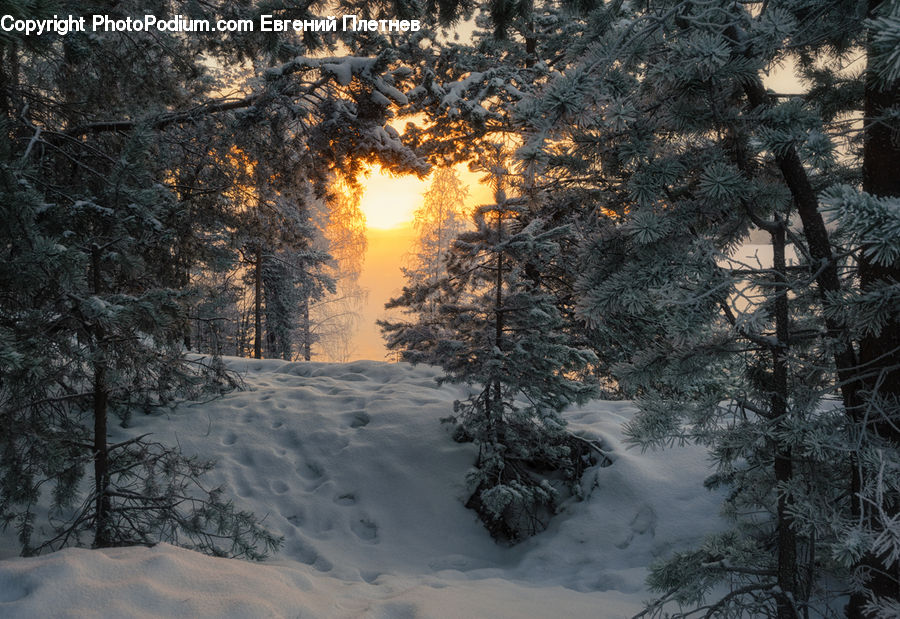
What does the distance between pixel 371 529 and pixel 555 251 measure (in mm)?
4086

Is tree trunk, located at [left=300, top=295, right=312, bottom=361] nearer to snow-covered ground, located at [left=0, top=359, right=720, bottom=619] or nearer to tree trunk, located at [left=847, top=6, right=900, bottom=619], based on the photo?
snow-covered ground, located at [left=0, top=359, right=720, bottom=619]

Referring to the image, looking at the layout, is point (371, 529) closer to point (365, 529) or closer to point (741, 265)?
point (365, 529)

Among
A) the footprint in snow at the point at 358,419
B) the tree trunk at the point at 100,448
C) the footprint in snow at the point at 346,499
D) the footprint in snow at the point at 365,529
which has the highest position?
the tree trunk at the point at 100,448

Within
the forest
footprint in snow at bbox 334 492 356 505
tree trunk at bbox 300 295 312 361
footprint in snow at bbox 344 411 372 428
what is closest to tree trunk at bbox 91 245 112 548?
the forest

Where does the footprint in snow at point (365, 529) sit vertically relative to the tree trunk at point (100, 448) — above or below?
below

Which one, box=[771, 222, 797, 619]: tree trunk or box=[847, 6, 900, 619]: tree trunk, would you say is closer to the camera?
box=[847, 6, 900, 619]: tree trunk

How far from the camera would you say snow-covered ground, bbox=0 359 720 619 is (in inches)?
119

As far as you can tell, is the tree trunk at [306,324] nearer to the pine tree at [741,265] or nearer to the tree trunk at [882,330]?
the pine tree at [741,265]

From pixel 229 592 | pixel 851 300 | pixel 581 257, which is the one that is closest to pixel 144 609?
pixel 229 592

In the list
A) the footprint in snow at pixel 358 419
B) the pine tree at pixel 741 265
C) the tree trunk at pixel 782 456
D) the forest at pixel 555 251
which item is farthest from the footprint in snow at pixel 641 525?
the footprint in snow at pixel 358 419

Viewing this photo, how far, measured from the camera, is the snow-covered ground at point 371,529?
301 centimetres

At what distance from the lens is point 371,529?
20.0ft

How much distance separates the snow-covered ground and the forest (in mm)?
326

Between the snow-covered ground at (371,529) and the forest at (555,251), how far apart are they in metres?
0.33
